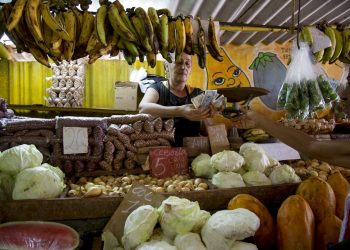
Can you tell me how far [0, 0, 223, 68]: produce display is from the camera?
216 centimetres

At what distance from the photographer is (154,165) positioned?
236 cm

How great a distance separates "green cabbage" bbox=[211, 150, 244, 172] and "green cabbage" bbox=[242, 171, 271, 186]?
0.30 ft

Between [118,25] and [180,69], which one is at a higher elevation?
[118,25]

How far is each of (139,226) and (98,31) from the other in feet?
4.99

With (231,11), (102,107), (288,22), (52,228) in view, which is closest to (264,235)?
(52,228)

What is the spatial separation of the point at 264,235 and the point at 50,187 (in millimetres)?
1281

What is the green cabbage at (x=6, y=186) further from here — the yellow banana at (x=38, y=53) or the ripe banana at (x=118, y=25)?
the ripe banana at (x=118, y=25)

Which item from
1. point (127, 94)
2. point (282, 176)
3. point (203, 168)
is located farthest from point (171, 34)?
point (127, 94)

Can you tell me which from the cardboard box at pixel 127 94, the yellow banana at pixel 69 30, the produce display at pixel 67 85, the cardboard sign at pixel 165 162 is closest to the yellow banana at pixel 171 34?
the yellow banana at pixel 69 30

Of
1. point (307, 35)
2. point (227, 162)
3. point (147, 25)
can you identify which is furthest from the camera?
point (307, 35)

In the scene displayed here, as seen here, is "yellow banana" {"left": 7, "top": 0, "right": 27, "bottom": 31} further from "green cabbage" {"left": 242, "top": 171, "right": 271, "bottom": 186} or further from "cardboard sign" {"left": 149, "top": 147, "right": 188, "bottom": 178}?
"green cabbage" {"left": 242, "top": 171, "right": 271, "bottom": 186}

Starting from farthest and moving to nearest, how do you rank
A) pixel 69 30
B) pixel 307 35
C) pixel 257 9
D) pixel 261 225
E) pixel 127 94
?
pixel 127 94
pixel 257 9
pixel 307 35
pixel 69 30
pixel 261 225

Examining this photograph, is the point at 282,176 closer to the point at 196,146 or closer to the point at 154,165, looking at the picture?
the point at 196,146

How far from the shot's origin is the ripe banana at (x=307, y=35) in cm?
303
